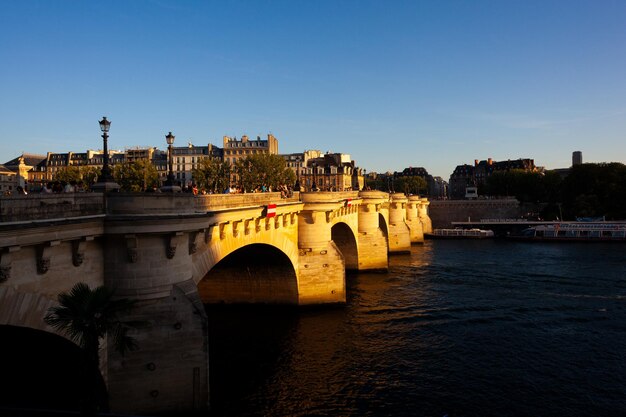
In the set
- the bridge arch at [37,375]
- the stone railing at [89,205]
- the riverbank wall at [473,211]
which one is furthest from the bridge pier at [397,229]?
the bridge arch at [37,375]

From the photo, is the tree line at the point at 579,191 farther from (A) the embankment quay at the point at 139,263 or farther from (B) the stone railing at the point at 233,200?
(A) the embankment quay at the point at 139,263

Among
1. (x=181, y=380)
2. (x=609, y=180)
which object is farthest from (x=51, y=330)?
(x=609, y=180)

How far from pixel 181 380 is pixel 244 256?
719 inches

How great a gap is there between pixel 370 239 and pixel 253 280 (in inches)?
962

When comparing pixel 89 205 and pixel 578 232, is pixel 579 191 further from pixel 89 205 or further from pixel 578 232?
pixel 89 205

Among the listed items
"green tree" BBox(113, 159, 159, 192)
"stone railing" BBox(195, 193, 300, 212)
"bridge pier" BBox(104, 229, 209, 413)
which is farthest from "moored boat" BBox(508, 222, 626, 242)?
"bridge pier" BBox(104, 229, 209, 413)

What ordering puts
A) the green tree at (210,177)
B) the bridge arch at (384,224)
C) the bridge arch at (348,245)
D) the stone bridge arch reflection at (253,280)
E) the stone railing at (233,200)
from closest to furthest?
the stone railing at (233,200), the stone bridge arch reflection at (253,280), the bridge arch at (348,245), the bridge arch at (384,224), the green tree at (210,177)

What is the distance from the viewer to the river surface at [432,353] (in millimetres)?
21578

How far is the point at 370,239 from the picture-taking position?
5791 cm

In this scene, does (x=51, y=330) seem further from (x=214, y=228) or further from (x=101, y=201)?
(x=214, y=228)

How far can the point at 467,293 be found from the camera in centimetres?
4378

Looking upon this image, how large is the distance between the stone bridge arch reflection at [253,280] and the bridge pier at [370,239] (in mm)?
20937

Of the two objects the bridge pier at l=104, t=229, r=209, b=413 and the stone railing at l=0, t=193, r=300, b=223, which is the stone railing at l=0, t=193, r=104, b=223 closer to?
the stone railing at l=0, t=193, r=300, b=223

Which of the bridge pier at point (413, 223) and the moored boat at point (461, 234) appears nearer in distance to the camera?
the bridge pier at point (413, 223)
